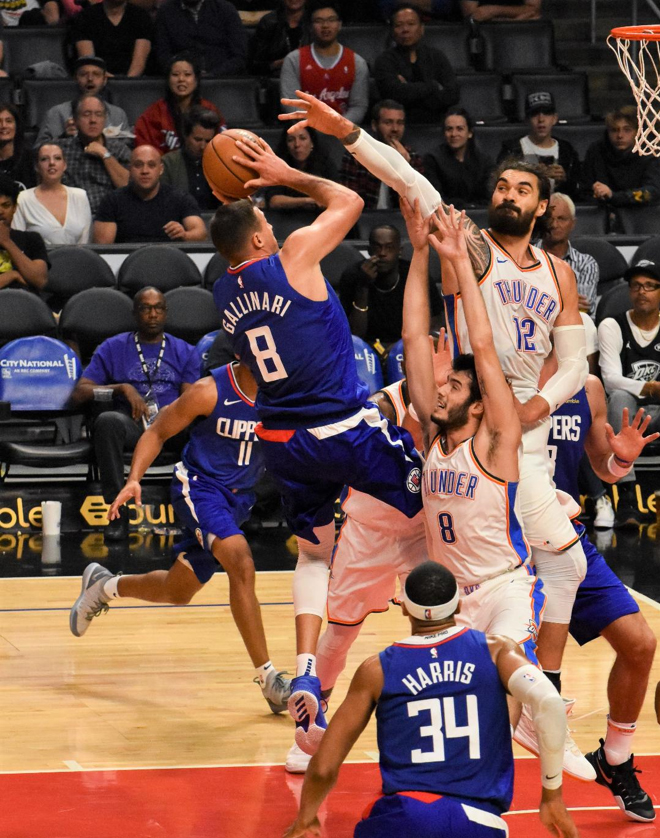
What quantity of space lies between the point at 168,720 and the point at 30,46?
844 cm

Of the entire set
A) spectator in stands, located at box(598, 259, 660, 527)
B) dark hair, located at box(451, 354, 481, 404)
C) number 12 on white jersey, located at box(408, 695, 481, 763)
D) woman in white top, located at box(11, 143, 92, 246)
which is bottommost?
spectator in stands, located at box(598, 259, 660, 527)

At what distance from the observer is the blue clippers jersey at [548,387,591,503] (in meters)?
5.79

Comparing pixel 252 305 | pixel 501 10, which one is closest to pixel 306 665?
pixel 252 305

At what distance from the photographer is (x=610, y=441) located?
527 cm

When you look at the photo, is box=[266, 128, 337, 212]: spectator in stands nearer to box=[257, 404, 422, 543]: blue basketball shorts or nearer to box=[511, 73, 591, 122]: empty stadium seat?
box=[511, 73, 591, 122]: empty stadium seat

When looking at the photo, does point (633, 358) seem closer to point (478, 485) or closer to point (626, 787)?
point (626, 787)

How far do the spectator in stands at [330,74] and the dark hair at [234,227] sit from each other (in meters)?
7.03

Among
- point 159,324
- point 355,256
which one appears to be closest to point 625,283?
point 355,256

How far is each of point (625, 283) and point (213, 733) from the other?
5953 mm

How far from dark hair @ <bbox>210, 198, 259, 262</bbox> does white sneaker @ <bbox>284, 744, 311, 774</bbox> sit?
6.11 ft

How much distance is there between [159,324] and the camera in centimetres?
948

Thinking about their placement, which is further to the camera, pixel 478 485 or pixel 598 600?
pixel 598 600

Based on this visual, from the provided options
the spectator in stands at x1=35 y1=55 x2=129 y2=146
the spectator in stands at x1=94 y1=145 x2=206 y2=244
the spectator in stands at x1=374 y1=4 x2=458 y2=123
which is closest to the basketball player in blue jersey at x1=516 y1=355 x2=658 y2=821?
the spectator in stands at x1=94 y1=145 x2=206 y2=244

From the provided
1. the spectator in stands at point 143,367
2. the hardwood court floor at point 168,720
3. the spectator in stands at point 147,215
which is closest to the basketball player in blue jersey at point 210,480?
the hardwood court floor at point 168,720
